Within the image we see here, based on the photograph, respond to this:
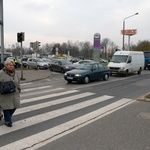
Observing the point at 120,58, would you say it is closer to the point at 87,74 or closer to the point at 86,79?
the point at 87,74

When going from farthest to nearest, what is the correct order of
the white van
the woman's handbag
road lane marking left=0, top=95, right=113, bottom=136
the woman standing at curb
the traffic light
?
1. the white van
2. the traffic light
3. road lane marking left=0, top=95, right=113, bottom=136
4. the woman standing at curb
5. the woman's handbag

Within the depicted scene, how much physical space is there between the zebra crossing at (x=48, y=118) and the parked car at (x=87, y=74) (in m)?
5.69

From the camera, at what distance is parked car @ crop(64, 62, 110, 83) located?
53.1 feet

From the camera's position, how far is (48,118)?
694 centimetres

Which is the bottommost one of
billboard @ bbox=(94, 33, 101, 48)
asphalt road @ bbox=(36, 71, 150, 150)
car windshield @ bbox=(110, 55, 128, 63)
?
asphalt road @ bbox=(36, 71, 150, 150)

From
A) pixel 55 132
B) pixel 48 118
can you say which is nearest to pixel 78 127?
pixel 55 132

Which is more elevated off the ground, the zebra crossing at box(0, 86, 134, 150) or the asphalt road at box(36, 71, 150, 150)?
the zebra crossing at box(0, 86, 134, 150)

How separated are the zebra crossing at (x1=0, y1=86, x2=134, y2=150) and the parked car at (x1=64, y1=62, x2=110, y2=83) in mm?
5687

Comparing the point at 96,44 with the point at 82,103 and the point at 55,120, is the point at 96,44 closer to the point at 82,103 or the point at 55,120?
the point at 82,103

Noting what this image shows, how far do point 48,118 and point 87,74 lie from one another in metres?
9.89

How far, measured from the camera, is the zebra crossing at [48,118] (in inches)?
202

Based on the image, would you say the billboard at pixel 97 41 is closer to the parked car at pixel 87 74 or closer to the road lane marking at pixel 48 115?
the parked car at pixel 87 74

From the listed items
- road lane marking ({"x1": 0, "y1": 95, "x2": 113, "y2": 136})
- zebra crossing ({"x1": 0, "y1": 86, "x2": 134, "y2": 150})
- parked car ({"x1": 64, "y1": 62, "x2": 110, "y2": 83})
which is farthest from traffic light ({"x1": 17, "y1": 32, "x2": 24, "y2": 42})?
road lane marking ({"x1": 0, "y1": 95, "x2": 113, "y2": 136})

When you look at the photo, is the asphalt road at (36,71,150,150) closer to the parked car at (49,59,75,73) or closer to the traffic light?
the traffic light
